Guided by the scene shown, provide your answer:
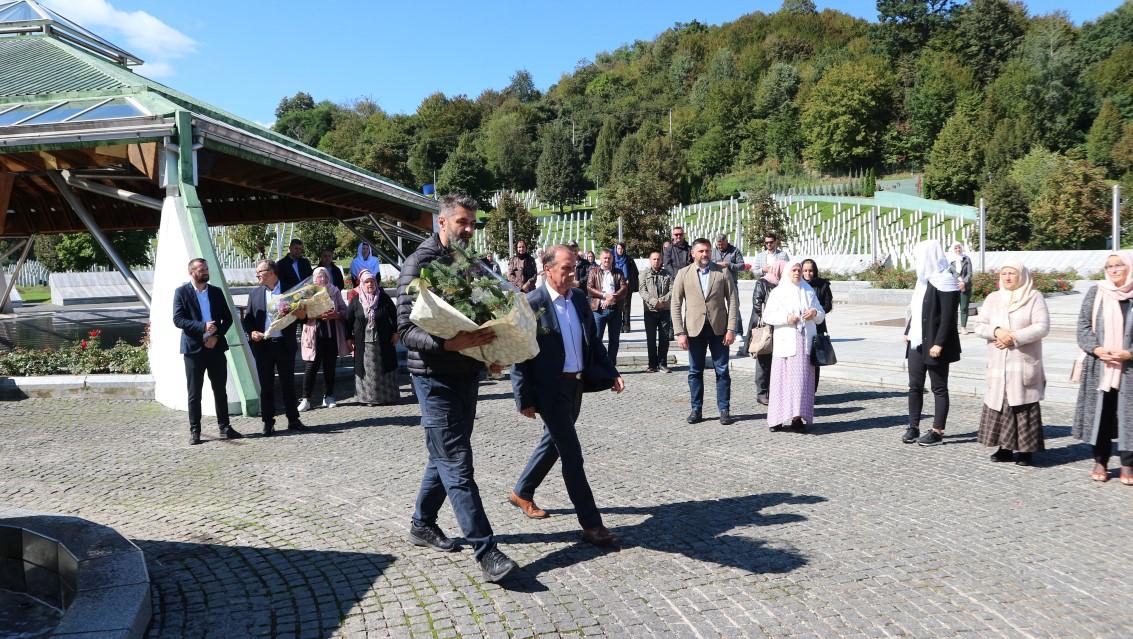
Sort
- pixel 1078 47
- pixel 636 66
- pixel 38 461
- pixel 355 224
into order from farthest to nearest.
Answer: pixel 636 66
pixel 1078 47
pixel 355 224
pixel 38 461

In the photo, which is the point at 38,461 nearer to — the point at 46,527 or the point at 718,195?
the point at 46,527

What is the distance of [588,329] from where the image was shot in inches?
219

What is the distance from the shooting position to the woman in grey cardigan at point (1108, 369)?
6.36 m

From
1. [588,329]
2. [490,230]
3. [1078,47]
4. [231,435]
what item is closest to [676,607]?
[588,329]

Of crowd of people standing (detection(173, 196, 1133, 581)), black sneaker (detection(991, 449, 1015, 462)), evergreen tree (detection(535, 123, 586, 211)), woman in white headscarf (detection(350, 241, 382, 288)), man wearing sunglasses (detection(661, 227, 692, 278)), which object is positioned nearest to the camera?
crowd of people standing (detection(173, 196, 1133, 581))

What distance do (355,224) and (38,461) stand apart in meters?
16.9

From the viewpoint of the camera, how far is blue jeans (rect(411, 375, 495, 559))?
4.50 m

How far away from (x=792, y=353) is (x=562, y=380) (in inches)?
160

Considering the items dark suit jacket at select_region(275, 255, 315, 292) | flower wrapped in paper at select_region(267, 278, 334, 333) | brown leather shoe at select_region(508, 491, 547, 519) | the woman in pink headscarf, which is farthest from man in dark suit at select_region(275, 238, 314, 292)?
brown leather shoe at select_region(508, 491, 547, 519)

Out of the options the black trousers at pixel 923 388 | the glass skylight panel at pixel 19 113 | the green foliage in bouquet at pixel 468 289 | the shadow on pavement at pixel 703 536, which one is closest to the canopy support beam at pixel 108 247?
the glass skylight panel at pixel 19 113

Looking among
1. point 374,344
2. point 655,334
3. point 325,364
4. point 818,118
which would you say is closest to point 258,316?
point 325,364

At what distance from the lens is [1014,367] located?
6895mm

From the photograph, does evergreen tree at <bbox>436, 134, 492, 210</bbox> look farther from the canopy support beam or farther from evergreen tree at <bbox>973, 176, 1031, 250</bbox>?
the canopy support beam

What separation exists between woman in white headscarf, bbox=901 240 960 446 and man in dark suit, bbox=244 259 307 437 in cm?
612
